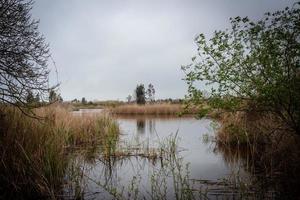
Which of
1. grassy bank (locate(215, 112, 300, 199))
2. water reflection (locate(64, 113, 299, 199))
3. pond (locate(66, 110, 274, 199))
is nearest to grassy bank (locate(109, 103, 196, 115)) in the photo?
pond (locate(66, 110, 274, 199))

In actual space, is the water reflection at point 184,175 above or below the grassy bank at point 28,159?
→ below

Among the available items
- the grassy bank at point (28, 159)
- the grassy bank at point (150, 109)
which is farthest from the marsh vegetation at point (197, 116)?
the grassy bank at point (150, 109)

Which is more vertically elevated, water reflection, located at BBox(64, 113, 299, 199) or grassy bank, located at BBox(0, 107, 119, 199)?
grassy bank, located at BBox(0, 107, 119, 199)

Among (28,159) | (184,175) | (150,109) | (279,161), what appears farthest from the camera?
(150,109)

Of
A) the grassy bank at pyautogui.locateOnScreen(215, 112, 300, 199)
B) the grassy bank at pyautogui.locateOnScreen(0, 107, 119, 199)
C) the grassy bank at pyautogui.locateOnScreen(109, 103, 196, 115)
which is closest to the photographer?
the grassy bank at pyautogui.locateOnScreen(0, 107, 119, 199)

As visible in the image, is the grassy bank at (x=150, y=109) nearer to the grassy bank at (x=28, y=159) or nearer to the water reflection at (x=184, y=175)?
the water reflection at (x=184, y=175)

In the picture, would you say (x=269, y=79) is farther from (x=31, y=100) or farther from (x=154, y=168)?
(x=31, y=100)

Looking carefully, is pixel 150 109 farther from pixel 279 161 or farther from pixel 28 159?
pixel 28 159

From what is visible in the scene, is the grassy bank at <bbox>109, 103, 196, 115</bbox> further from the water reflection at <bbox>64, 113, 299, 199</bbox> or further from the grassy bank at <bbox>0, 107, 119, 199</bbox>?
the grassy bank at <bbox>0, 107, 119, 199</bbox>

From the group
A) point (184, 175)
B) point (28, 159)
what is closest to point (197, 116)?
point (184, 175)

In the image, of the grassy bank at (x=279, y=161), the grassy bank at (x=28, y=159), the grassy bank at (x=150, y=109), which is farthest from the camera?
the grassy bank at (x=150, y=109)

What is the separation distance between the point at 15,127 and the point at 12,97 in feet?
3.69

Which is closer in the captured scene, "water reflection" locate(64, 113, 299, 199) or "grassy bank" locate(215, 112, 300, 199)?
"water reflection" locate(64, 113, 299, 199)

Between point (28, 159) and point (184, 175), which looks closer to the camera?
point (28, 159)
